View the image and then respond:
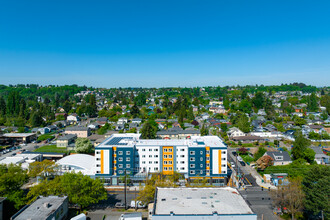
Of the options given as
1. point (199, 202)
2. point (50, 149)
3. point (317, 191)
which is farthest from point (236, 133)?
point (50, 149)

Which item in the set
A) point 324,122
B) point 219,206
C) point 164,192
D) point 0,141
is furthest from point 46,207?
point 324,122

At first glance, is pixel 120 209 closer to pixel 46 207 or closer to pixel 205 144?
pixel 46 207

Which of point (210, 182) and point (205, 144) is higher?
point (205, 144)

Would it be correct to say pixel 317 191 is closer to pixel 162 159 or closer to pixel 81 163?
pixel 162 159

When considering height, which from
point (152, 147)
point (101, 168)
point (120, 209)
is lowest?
point (120, 209)

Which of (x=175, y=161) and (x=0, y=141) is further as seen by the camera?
(x=0, y=141)

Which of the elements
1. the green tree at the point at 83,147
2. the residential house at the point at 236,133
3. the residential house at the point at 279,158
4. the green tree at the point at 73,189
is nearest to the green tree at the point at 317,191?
the residential house at the point at 279,158

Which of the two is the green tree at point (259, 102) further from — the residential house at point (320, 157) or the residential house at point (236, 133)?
the residential house at point (320, 157)
